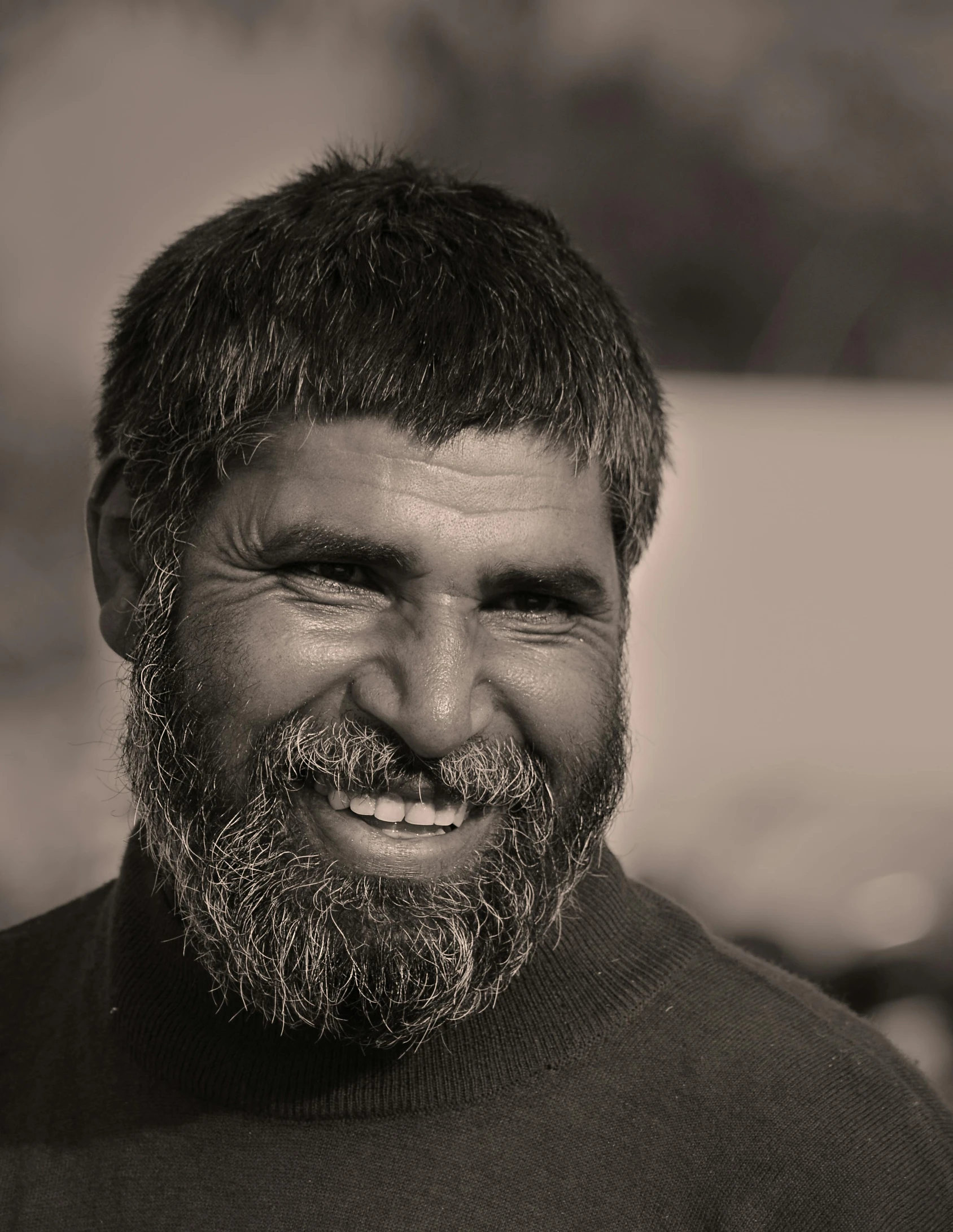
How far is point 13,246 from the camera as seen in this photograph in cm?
546

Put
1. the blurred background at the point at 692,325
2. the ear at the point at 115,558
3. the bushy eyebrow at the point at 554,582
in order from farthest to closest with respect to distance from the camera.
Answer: the blurred background at the point at 692,325 → the ear at the point at 115,558 → the bushy eyebrow at the point at 554,582

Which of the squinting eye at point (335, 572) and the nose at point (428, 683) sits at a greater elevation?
the squinting eye at point (335, 572)

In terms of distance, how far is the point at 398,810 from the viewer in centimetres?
196

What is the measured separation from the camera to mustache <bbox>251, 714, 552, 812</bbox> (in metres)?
1.91

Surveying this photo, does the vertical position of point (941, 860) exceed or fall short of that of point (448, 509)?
it falls short

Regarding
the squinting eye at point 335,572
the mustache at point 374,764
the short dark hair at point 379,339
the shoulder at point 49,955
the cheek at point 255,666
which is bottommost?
the shoulder at point 49,955

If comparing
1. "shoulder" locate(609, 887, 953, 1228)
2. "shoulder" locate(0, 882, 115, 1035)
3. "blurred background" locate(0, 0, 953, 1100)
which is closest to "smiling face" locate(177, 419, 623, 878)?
"shoulder" locate(609, 887, 953, 1228)

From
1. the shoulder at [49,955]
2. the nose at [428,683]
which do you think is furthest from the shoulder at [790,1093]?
the shoulder at [49,955]

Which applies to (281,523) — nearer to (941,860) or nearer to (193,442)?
(193,442)

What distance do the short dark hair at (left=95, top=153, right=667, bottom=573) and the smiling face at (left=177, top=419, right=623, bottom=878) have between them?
6 cm

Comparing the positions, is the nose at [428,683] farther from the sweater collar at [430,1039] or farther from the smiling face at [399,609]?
the sweater collar at [430,1039]

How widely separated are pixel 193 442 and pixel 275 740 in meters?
0.47

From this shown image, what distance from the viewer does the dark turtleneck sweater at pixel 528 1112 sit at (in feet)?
6.10

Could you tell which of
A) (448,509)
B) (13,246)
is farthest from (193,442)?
(13,246)
